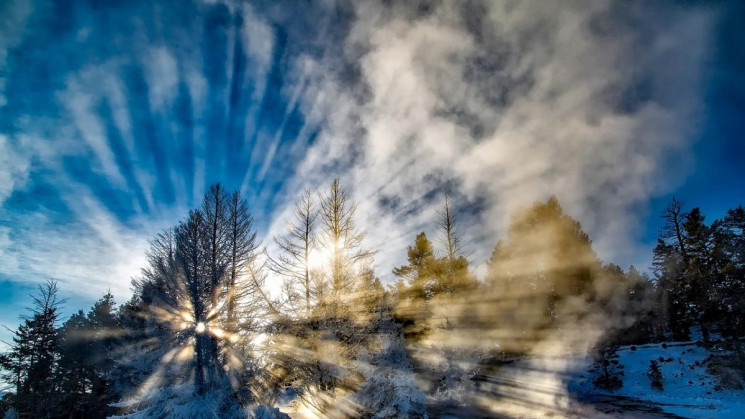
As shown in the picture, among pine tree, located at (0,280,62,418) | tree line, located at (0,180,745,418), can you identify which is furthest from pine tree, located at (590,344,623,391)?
pine tree, located at (0,280,62,418)

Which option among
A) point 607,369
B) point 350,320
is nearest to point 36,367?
point 350,320

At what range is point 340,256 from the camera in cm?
1558

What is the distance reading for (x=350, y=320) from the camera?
1392cm

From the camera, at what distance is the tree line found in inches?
519

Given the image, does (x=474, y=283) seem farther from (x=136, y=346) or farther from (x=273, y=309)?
(x=136, y=346)

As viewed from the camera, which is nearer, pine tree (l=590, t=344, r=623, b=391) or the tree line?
the tree line

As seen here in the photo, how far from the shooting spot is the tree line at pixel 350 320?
13.2 metres

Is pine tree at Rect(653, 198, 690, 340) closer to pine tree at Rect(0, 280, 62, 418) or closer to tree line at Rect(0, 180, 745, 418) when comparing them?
tree line at Rect(0, 180, 745, 418)

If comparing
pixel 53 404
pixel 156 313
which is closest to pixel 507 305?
pixel 156 313

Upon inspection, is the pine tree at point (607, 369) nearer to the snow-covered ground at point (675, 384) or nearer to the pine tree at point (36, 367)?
the snow-covered ground at point (675, 384)

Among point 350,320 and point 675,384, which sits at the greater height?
point 350,320

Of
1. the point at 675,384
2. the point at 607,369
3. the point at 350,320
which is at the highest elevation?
the point at 350,320

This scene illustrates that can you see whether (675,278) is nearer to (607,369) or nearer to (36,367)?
(607,369)

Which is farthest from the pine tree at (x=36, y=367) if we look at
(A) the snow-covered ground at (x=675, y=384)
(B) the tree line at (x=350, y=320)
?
(A) the snow-covered ground at (x=675, y=384)
